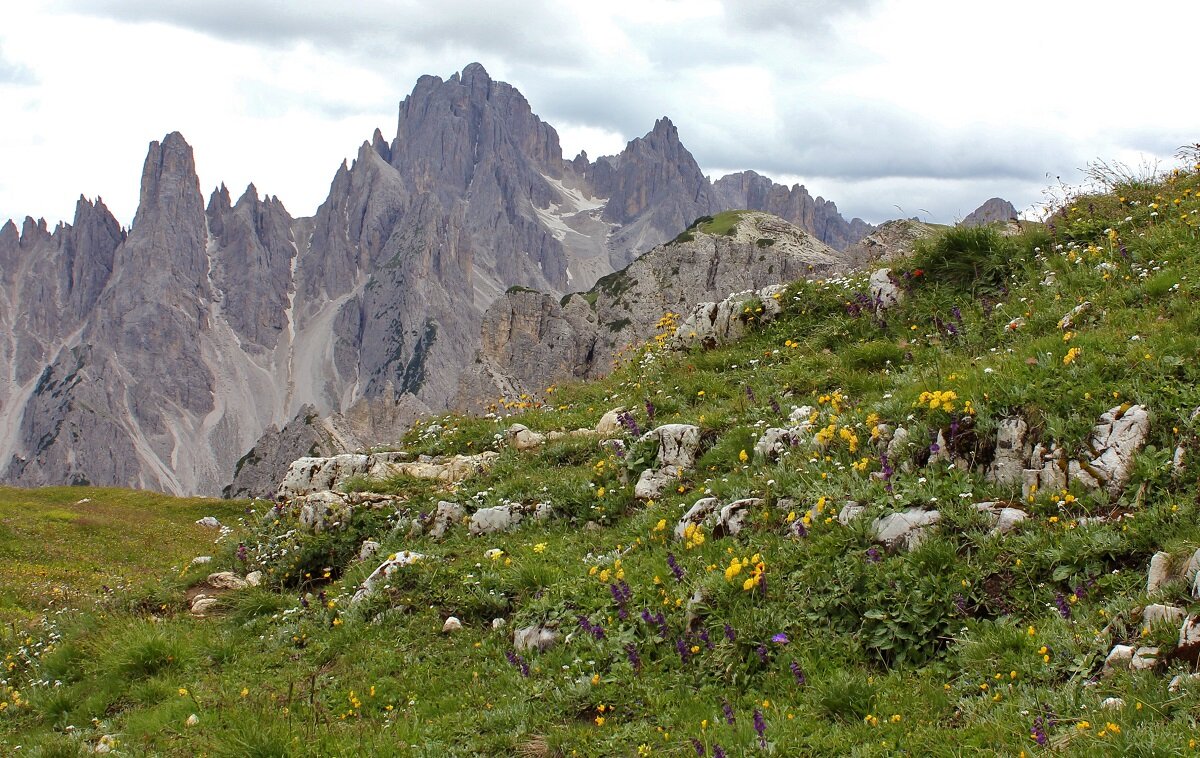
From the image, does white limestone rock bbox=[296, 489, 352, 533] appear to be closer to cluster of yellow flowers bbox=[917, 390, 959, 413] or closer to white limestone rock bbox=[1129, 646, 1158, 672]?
cluster of yellow flowers bbox=[917, 390, 959, 413]

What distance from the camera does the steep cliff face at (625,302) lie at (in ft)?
480

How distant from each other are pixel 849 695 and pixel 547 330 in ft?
540

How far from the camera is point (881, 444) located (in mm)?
9234

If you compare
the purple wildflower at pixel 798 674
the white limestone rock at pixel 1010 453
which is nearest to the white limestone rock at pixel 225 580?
the purple wildflower at pixel 798 674

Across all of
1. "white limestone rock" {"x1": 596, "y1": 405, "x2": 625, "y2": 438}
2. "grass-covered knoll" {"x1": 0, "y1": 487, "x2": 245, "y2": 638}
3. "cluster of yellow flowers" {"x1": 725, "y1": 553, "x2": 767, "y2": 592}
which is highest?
"white limestone rock" {"x1": 596, "y1": 405, "x2": 625, "y2": 438}

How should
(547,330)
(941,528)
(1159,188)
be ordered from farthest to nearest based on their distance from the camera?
(547,330), (1159,188), (941,528)

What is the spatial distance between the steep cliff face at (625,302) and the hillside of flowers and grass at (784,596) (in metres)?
123

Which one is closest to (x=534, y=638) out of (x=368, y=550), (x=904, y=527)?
(x=904, y=527)

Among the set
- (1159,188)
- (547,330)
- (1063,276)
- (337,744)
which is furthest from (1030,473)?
(547,330)

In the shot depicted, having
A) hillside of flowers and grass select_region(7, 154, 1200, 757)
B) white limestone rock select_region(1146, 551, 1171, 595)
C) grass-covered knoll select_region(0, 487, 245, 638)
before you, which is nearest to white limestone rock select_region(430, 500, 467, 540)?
hillside of flowers and grass select_region(7, 154, 1200, 757)

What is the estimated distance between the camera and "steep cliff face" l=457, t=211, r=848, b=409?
14625 centimetres

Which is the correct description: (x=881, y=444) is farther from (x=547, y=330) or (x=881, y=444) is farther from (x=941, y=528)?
(x=547, y=330)

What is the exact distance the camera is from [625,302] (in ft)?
528

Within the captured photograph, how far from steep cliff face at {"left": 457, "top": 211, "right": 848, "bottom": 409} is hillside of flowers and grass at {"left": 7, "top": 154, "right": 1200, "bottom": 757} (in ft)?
402
